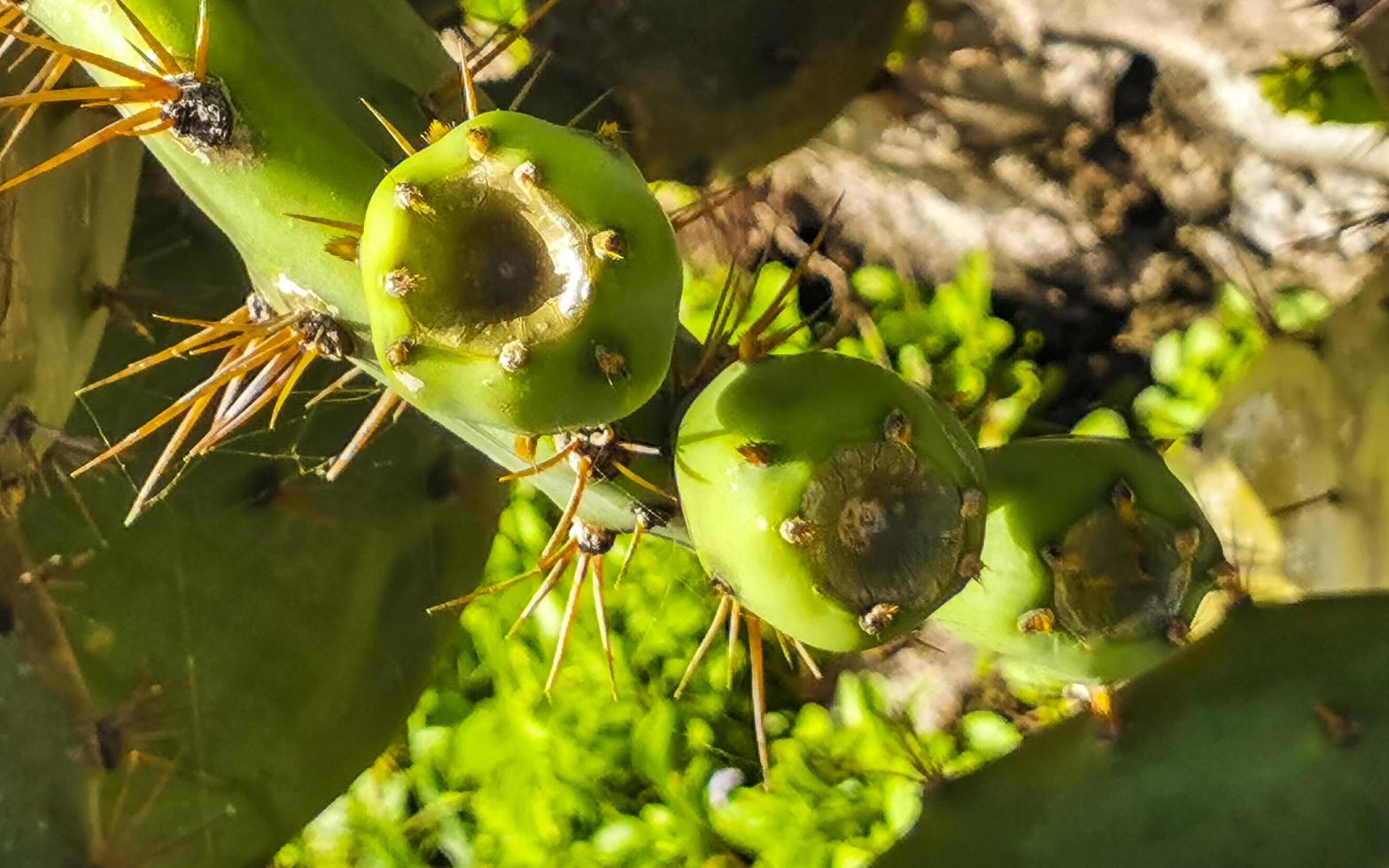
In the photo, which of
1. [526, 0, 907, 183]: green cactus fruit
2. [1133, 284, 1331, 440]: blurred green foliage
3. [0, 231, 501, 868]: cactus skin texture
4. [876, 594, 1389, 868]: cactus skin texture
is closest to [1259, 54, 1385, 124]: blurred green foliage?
[1133, 284, 1331, 440]: blurred green foliage

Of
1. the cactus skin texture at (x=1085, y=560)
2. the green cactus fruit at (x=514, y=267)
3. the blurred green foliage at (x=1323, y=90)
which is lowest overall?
the blurred green foliage at (x=1323, y=90)

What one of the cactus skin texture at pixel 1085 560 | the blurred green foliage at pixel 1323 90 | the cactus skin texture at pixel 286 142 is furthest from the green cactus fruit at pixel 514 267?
the blurred green foliage at pixel 1323 90

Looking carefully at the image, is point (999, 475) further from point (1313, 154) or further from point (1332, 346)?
point (1313, 154)

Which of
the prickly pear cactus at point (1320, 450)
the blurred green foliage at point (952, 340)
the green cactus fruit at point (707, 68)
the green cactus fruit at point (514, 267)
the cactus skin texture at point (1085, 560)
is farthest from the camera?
the blurred green foliage at point (952, 340)

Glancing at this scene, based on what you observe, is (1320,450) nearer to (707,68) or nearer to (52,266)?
(707,68)

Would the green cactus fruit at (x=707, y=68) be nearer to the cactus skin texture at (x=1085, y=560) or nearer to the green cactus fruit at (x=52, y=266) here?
the green cactus fruit at (x=52, y=266)

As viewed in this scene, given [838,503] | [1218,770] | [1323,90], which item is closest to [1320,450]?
[1218,770]

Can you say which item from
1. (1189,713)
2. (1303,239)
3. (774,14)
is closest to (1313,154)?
(1303,239)
